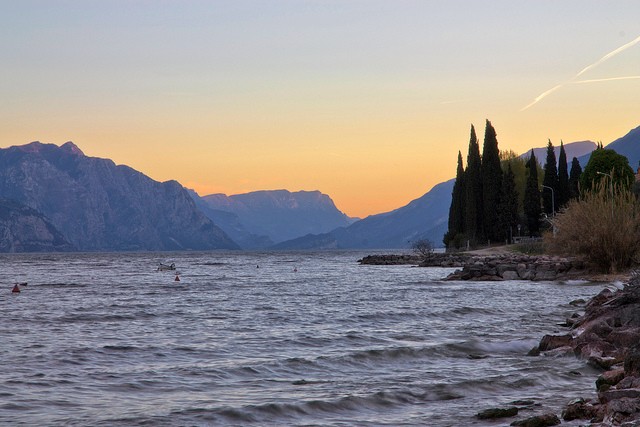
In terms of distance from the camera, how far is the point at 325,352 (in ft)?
62.4

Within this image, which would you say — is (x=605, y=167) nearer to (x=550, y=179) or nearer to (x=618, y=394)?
(x=550, y=179)

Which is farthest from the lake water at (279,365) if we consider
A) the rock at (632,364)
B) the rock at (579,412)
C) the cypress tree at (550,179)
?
the cypress tree at (550,179)

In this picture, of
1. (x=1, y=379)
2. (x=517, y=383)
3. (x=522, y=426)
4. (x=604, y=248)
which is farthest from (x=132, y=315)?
(x=604, y=248)

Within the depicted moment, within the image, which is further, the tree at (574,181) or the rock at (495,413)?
the tree at (574,181)

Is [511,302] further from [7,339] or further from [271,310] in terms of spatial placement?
[7,339]

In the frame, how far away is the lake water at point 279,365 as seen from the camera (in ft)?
40.7

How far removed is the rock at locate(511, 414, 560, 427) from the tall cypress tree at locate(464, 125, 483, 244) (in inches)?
3166

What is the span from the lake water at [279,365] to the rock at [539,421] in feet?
2.62

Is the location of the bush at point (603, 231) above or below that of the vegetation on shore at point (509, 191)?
below

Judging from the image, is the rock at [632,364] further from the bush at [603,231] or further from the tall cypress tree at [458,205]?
the tall cypress tree at [458,205]

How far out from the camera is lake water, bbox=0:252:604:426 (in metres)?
12.4

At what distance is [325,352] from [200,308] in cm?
1384

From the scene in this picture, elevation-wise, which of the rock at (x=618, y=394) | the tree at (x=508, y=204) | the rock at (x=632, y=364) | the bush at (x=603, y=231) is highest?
the tree at (x=508, y=204)

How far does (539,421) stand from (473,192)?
81223mm
